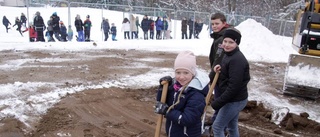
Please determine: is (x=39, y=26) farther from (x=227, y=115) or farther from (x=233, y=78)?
(x=233, y=78)

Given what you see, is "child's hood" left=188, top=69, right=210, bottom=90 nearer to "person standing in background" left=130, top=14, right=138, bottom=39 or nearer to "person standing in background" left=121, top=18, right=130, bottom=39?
"person standing in background" left=121, top=18, right=130, bottom=39

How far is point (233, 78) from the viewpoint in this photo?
3.07 meters

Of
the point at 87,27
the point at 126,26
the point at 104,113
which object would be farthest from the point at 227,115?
the point at 126,26

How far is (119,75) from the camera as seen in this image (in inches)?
317

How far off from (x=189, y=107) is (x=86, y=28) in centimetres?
1519

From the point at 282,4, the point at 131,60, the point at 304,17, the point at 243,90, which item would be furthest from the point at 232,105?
the point at 282,4

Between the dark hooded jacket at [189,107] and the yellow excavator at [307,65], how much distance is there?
194 inches

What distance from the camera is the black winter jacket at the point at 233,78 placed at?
10.1 feet

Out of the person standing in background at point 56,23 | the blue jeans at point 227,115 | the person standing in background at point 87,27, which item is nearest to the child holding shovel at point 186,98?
the blue jeans at point 227,115

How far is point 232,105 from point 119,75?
17.0 ft

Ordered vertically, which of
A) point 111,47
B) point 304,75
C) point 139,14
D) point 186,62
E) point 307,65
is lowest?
point 304,75

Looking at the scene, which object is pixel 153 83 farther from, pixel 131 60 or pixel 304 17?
pixel 304 17

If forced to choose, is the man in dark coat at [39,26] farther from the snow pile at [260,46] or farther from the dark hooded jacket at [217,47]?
the dark hooded jacket at [217,47]

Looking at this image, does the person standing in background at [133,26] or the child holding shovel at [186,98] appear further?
the person standing in background at [133,26]
